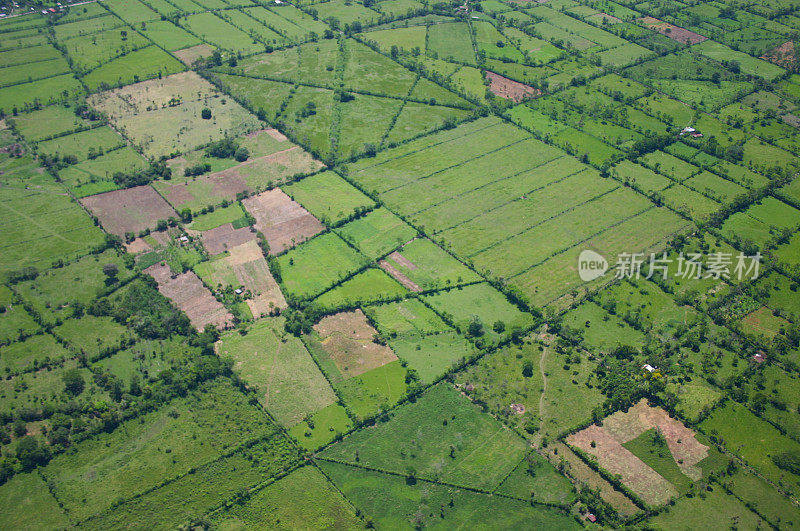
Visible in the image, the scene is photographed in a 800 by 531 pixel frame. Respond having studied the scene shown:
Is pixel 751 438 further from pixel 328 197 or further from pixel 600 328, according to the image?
pixel 328 197

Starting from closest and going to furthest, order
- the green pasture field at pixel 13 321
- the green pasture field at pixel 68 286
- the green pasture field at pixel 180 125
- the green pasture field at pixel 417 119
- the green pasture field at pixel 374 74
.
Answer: the green pasture field at pixel 13 321, the green pasture field at pixel 68 286, the green pasture field at pixel 180 125, the green pasture field at pixel 417 119, the green pasture field at pixel 374 74

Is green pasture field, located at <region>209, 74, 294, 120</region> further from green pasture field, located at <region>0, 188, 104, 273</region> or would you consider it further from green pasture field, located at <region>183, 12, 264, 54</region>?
green pasture field, located at <region>0, 188, 104, 273</region>

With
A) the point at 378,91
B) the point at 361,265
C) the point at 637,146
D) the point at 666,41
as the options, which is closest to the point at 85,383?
the point at 361,265

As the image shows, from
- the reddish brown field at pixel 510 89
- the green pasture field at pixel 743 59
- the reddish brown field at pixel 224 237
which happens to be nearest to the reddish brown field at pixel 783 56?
the green pasture field at pixel 743 59

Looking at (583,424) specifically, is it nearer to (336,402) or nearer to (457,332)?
(457,332)

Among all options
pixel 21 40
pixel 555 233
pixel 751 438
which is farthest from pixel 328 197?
pixel 21 40

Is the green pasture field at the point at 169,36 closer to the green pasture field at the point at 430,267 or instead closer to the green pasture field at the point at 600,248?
the green pasture field at the point at 430,267
